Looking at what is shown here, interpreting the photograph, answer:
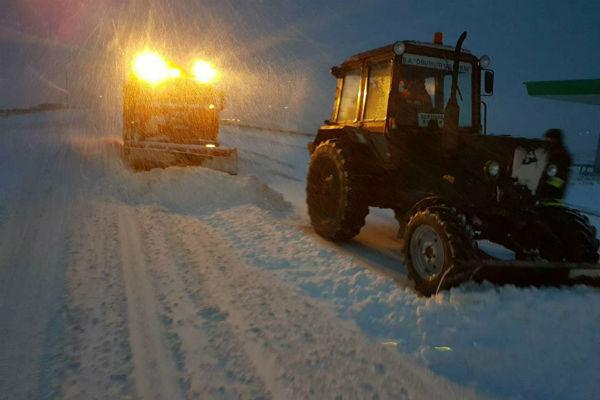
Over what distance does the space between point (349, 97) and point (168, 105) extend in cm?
725

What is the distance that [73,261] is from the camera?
14.9 feet

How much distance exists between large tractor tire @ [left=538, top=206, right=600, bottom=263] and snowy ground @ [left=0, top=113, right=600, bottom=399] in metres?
0.60

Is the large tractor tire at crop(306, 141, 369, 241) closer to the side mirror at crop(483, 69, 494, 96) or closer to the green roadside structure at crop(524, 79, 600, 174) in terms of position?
the side mirror at crop(483, 69, 494, 96)

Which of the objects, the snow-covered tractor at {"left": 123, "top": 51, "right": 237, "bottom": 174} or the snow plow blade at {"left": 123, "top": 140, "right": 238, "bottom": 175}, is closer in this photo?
the snow plow blade at {"left": 123, "top": 140, "right": 238, "bottom": 175}

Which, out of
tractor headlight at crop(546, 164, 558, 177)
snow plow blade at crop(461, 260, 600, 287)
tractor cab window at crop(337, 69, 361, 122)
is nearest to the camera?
snow plow blade at crop(461, 260, 600, 287)

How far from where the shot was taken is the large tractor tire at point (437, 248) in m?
3.53

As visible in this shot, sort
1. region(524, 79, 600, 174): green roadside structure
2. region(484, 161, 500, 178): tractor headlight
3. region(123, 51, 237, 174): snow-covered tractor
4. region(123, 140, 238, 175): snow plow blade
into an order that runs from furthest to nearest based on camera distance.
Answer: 1. region(524, 79, 600, 174): green roadside structure
2. region(123, 51, 237, 174): snow-covered tractor
3. region(123, 140, 238, 175): snow plow blade
4. region(484, 161, 500, 178): tractor headlight

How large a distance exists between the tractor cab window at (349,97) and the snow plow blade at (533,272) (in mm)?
3017

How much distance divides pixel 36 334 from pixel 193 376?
1.27 meters

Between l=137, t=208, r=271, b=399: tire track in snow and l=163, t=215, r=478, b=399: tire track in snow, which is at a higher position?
l=163, t=215, r=478, b=399: tire track in snow

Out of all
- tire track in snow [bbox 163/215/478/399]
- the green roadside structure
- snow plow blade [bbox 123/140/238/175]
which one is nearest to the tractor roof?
tire track in snow [bbox 163/215/478/399]

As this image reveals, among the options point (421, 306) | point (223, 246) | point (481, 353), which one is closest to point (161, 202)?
point (223, 246)

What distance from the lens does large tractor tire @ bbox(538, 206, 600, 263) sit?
161 inches

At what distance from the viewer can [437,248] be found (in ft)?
12.7
